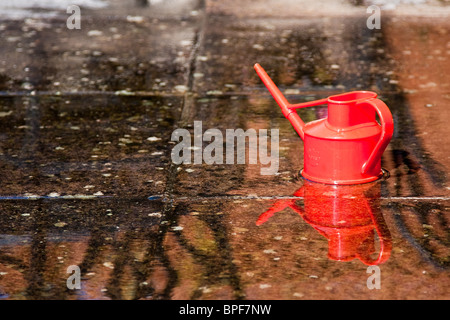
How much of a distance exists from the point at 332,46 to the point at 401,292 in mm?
3245

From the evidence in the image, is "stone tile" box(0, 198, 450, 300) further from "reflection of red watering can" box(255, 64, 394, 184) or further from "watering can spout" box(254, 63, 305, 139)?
"watering can spout" box(254, 63, 305, 139)

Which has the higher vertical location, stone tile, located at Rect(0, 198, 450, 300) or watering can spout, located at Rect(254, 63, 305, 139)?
watering can spout, located at Rect(254, 63, 305, 139)

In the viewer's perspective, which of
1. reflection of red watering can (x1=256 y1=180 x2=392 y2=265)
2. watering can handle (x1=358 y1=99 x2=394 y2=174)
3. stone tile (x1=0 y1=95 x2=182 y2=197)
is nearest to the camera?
reflection of red watering can (x1=256 y1=180 x2=392 y2=265)

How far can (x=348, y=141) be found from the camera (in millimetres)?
2627

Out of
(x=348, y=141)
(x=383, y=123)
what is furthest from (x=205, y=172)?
(x=383, y=123)

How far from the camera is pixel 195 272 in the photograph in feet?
6.85

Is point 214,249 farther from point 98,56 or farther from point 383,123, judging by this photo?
point 98,56

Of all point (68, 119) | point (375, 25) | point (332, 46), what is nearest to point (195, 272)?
point (68, 119)

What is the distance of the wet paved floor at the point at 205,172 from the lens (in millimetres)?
2080

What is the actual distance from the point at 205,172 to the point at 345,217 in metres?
0.72

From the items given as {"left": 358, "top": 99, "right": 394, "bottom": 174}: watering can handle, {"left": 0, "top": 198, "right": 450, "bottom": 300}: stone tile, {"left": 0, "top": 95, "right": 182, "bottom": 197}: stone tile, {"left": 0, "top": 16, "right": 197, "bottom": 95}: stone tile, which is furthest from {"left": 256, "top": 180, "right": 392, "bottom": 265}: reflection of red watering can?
{"left": 0, "top": 16, "right": 197, "bottom": 95}: stone tile

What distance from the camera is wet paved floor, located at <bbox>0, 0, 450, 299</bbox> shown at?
2.08 m

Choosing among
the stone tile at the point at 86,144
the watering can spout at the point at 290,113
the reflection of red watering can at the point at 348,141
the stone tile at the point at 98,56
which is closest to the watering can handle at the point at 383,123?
the reflection of red watering can at the point at 348,141
